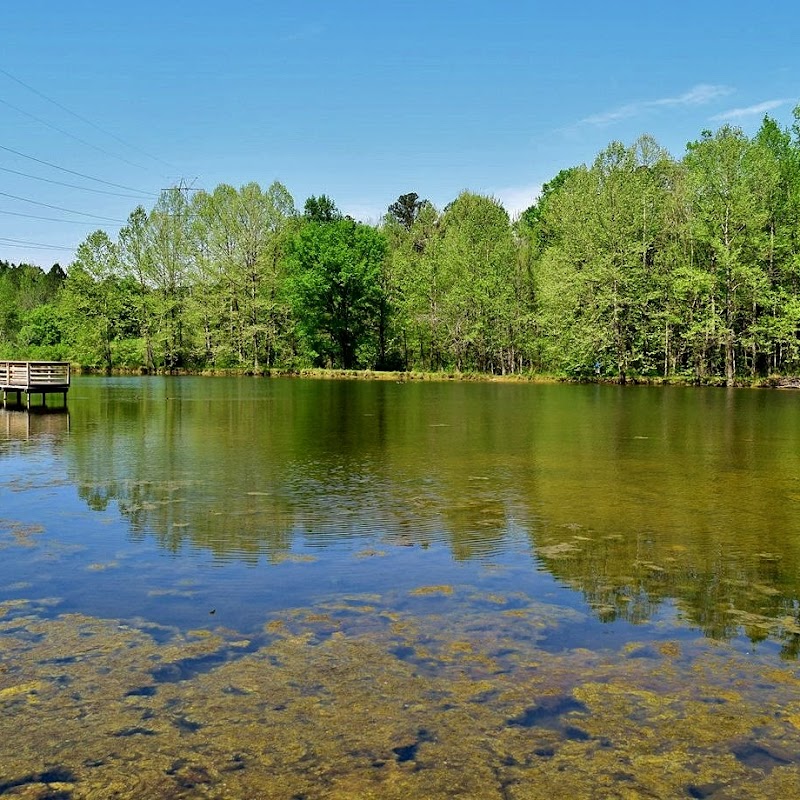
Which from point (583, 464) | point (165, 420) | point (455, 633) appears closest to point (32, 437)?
point (165, 420)

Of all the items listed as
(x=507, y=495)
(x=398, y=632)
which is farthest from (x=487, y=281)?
(x=398, y=632)

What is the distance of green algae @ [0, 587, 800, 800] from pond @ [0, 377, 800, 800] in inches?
0.9

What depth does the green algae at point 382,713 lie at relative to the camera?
4801 mm

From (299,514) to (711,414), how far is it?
26.5 m

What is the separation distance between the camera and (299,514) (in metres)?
12.9

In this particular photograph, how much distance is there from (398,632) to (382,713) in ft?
5.82

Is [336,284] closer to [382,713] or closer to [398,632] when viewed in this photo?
[398,632]

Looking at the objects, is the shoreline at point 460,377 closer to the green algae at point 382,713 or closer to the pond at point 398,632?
the pond at point 398,632

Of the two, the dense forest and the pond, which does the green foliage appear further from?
the pond

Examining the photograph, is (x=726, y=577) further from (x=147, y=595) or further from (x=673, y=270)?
(x=673, y=270)

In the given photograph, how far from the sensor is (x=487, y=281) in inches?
3110

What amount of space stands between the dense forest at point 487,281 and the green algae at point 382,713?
61232mm

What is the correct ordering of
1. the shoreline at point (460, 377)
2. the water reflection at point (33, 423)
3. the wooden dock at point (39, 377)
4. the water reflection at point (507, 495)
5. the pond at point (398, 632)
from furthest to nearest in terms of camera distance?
the shoreline at point (460, 377), the wooden dock at point (39, 377), the water reflection at point (33, 423), the water reflection at point (507, 495), the pond at point (398, 632)

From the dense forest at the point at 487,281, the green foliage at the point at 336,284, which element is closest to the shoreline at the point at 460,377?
the dense forest at the point at 487,281
